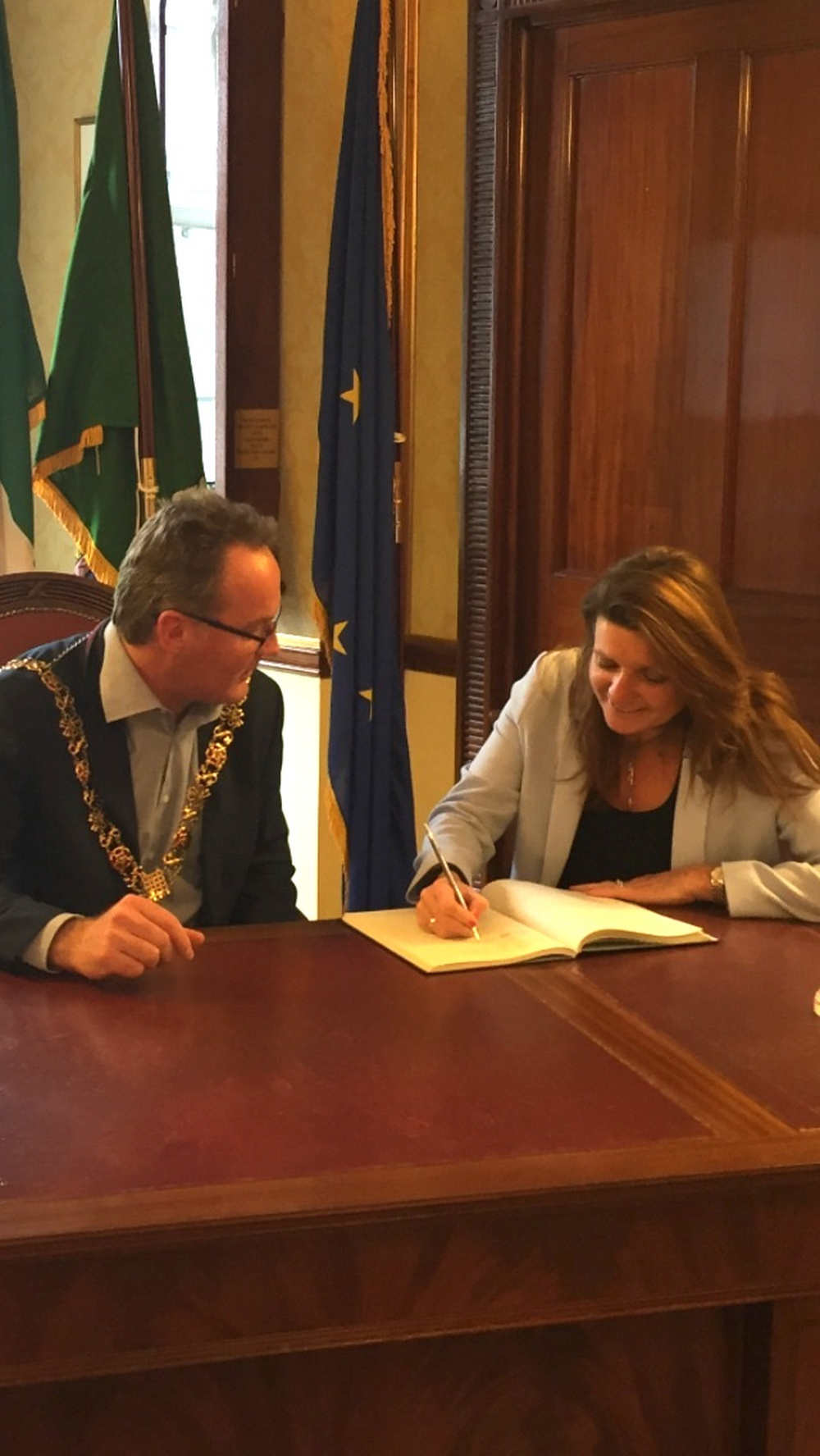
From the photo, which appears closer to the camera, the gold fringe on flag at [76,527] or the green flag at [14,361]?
the gold fringe on flag at [76,527]

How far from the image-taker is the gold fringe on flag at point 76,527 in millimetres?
3852

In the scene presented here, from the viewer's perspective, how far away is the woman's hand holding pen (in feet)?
7.22

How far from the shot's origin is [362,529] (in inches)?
154

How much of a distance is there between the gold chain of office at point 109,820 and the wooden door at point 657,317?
1462 millimetres

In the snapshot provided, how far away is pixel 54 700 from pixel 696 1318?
3.93 ft

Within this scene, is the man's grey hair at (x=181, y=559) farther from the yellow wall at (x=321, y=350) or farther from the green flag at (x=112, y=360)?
the yellow wall at (x=321, y=350)

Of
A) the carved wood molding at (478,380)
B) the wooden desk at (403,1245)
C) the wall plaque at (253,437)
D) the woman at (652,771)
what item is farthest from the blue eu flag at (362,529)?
the wooden desk at (403,1245)

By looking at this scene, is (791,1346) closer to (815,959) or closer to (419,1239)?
(419,1239)

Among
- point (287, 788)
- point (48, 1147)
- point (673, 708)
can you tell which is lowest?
A: point (287, 788)

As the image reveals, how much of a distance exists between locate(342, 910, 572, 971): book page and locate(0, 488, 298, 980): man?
27 centimetres

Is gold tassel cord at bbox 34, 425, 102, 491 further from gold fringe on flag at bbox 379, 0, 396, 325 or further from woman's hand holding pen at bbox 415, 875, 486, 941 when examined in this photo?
woman's hand holding pen at bbox 415, 875, 486, 941

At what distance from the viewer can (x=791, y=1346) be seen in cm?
158

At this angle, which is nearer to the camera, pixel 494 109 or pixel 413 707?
pixel 494 109

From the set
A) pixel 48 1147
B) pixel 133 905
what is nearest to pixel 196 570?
pixel 133 905
